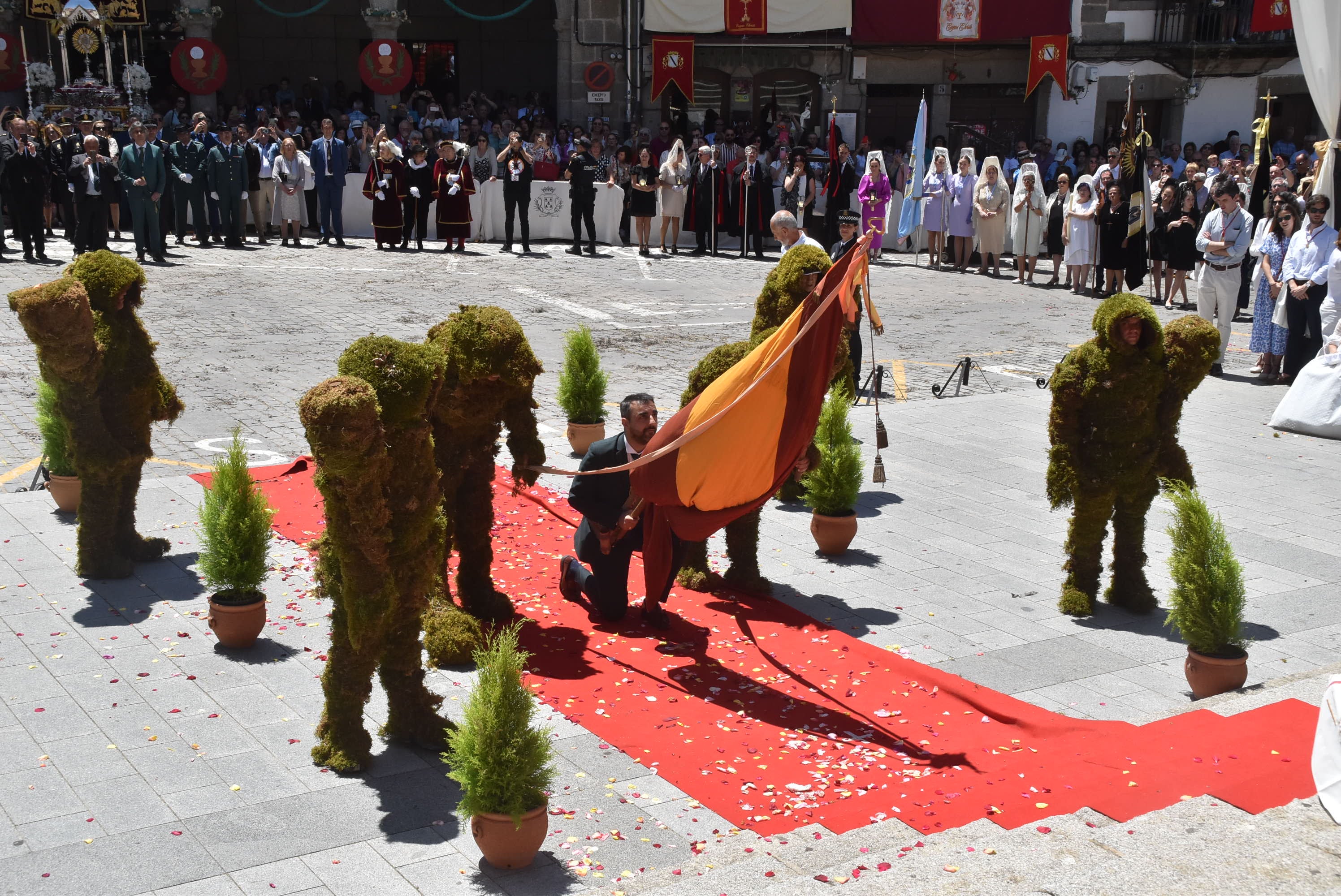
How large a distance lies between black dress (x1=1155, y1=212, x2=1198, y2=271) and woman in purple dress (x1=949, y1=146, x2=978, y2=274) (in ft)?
16.4

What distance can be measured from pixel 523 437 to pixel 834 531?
268cm

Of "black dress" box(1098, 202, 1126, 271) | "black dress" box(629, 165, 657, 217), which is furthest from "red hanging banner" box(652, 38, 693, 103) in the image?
"black dress" box(1098, 202, 1126, 271)

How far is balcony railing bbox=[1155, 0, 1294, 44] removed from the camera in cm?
3297

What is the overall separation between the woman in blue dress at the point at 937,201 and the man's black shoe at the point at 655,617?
58.0ft

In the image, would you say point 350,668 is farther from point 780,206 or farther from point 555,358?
point 780,206

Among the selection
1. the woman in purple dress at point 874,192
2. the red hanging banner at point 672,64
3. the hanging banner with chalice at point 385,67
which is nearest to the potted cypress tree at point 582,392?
the woman in purple dress at point 874,192

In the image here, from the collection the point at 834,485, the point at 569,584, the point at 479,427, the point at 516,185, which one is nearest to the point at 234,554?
the point at 479,427

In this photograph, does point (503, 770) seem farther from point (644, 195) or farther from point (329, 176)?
point (644, 195)

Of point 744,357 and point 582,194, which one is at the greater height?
point 582,194

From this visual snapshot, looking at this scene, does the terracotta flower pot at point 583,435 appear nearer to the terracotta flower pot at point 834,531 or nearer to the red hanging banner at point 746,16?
the terracotta flower pot at point 834,531

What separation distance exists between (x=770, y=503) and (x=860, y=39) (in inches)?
947

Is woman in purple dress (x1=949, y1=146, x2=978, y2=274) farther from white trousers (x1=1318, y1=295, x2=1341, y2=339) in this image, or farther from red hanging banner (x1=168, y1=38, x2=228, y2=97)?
red hanging banner (x1=168, y1=38, x2=228, y2=97)

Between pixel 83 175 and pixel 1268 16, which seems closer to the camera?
pixel 83 175

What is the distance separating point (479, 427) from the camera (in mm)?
7547
